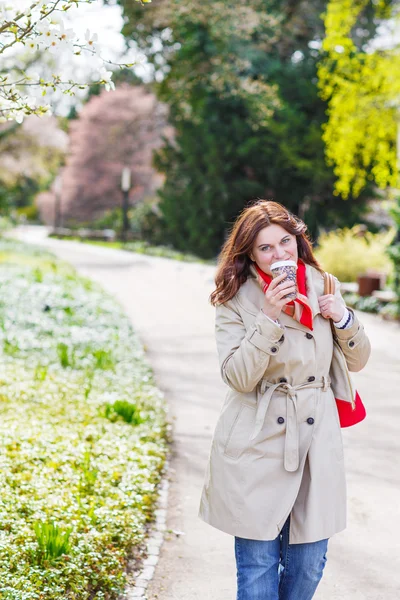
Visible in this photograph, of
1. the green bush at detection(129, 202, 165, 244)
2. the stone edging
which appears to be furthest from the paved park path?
the green bush at detection(129, 202, 165, 244)

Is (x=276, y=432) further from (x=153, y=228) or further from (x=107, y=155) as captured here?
(x=107, y=155)

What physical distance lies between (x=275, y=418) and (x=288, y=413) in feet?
0.16

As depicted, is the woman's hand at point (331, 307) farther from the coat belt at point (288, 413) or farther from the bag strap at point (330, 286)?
the coat belt at point (288, 413)

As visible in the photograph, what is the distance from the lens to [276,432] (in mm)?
2598

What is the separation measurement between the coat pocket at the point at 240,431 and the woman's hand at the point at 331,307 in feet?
1.37

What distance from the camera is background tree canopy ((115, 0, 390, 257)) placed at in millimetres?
22156

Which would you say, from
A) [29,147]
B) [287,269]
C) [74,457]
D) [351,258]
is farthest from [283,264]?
[29,147]

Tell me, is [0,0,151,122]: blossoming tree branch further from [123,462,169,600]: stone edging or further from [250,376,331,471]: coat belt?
[123,462,169,600]: stone edging

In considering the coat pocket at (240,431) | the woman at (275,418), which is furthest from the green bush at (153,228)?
the coat pocket at (240,431)

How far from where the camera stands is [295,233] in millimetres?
2705

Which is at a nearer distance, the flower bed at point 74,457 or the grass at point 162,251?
the flower bed at point 74,457

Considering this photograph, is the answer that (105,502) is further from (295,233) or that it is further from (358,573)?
(295,233)

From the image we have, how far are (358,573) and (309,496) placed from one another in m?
1.47

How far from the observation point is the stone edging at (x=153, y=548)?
3597mm
